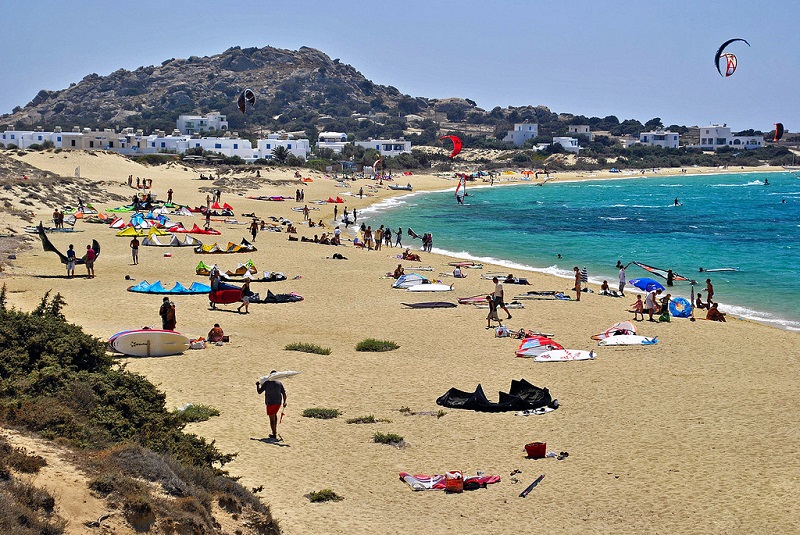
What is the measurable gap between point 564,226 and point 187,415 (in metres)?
41.0

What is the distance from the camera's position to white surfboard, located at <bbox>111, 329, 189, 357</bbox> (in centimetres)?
1334

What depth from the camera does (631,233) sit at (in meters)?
47.0

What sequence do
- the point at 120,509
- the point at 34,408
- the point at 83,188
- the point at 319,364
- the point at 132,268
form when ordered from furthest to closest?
the point at 83,188 < the point at 132,268 < the point at 319,364 < the point at 34,408 < the point at 120,509

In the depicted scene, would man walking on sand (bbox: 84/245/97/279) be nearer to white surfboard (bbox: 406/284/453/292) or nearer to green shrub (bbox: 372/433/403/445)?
white surfboard (bbox: 406/284/453/292)

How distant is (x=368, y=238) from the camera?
32469mm

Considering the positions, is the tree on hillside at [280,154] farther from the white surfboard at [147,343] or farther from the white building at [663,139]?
the white building at [663,139]

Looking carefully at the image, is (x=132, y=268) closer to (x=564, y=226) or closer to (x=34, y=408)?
(x=34, y=408)

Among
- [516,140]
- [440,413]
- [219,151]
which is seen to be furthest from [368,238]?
[516,140]

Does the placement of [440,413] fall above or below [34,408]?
below

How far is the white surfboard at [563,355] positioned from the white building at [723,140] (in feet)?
474

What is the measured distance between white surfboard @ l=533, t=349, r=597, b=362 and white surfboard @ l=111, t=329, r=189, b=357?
19.3 feet

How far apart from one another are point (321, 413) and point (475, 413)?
2039 millimetres

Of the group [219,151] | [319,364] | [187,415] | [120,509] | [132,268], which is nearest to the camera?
[120,509]

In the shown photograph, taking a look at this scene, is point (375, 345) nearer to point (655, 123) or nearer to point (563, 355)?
point (563, 355)
